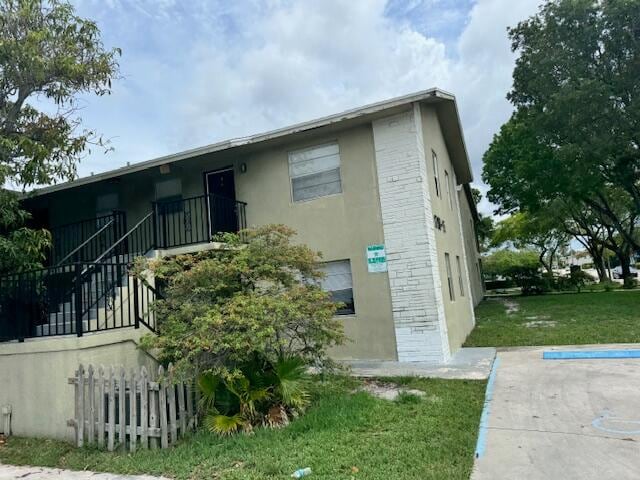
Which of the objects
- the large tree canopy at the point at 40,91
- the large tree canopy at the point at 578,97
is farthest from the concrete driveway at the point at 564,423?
the large tree canopy at the point at 578,97

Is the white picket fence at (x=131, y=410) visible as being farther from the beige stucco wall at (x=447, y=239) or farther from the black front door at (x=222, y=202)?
the beige stucco wall at (x=447, y=239)

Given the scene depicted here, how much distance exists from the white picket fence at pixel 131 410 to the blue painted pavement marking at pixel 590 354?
694cm

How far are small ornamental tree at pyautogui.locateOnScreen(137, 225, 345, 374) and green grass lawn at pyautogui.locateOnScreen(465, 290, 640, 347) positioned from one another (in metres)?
6.40

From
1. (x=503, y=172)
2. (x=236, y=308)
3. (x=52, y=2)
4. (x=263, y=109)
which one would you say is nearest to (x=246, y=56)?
(x=263, y=109)

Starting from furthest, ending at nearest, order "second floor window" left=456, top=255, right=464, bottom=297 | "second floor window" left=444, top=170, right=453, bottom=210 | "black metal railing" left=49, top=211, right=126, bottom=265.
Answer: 1. "second floor window" left=444, top=170, right=453, bottom=210
2. "second floor window" left=456, top=255, right=464, bottom=297
3. "black metal railing" left=49, top=211, right=126, bottom=265

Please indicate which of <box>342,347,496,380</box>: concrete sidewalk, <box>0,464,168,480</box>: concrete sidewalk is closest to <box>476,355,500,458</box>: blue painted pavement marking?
<box>342,347,496,380</box>: concrete sidewalk

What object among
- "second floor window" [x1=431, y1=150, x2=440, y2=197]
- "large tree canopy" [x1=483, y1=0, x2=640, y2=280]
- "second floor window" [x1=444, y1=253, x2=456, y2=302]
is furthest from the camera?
"large tree canopy" [x1=483, y1=0, x2=640, y2=280]

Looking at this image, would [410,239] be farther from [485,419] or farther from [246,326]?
[246,326]

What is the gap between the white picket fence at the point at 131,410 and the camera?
5062mm

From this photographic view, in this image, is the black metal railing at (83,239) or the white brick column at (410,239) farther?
the black metal railing at (83,239)

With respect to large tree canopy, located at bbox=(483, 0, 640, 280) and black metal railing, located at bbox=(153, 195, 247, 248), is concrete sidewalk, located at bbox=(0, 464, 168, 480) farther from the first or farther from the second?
large tree canopy, located at bbox=(483, 0, 640, 280)

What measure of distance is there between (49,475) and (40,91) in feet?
21.6

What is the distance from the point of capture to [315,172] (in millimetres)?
10039

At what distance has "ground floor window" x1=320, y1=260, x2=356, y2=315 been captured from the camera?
955 centimetres
